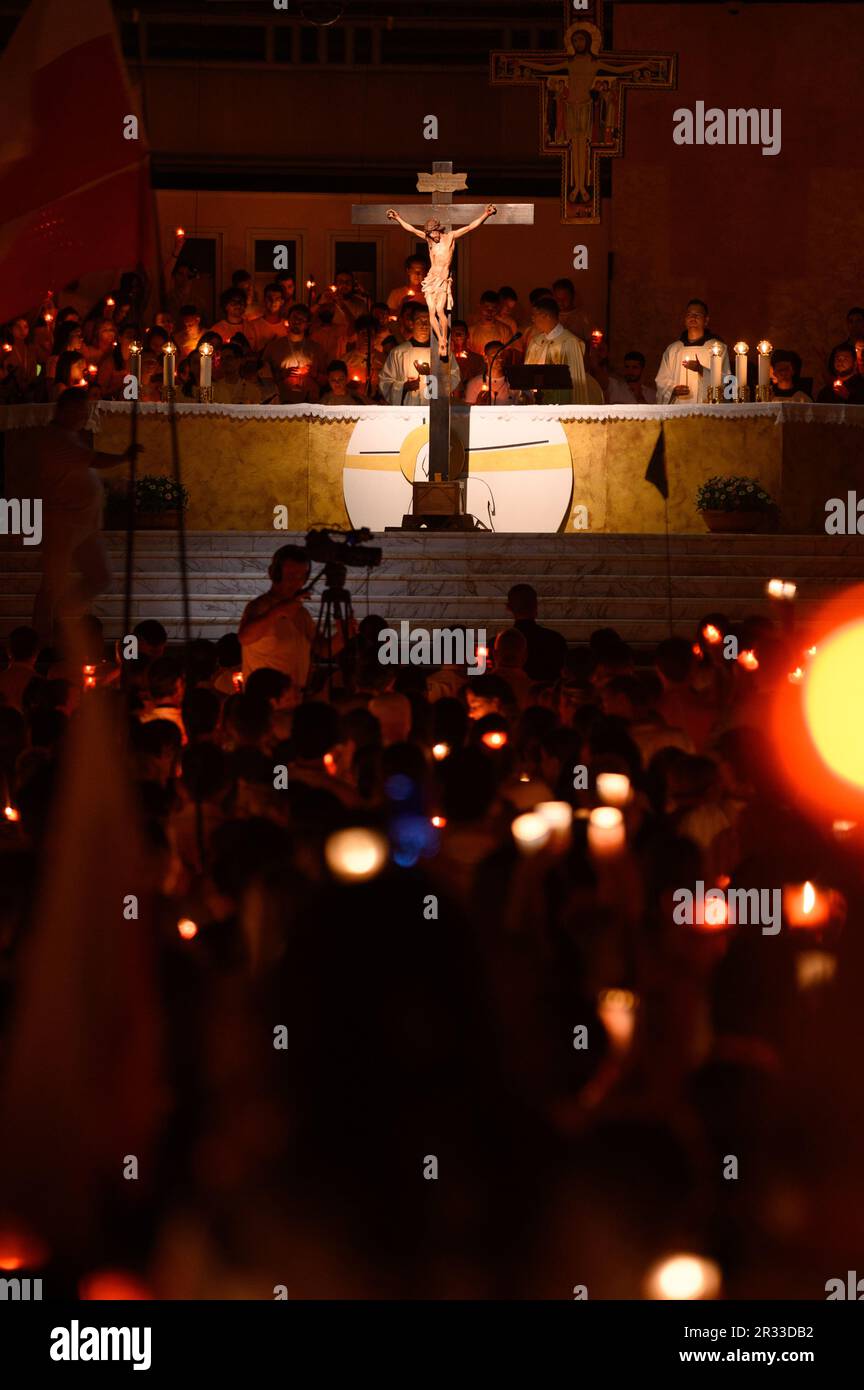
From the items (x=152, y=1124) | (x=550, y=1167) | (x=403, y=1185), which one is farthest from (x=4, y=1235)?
(x=550, y=1167)

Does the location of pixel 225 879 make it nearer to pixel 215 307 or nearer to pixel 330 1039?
pixel 330 1039

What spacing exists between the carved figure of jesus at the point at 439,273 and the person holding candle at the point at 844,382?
305cm

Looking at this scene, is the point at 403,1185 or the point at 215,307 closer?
the point at 403,1185

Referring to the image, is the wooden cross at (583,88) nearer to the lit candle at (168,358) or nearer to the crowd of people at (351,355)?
the crowd of people at (351,355)

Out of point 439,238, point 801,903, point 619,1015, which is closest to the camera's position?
point 619,1015

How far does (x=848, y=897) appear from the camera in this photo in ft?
21.3

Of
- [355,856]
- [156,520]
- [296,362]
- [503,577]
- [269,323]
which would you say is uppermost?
[269,323]

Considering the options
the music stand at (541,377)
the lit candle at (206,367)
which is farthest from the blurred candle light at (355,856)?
the lit candle at (206,367)

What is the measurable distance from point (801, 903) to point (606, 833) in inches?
28.5

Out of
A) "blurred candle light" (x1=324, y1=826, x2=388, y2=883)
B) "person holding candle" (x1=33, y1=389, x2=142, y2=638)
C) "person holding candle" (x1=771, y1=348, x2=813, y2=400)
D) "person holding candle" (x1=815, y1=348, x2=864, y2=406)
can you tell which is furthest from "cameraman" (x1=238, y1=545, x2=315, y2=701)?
"person holding candle" (x1=771, y1=348, x2=813, y2=400)

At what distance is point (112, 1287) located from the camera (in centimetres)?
477

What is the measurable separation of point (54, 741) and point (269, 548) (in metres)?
7.46

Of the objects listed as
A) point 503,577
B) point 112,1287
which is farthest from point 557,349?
point 112,1287

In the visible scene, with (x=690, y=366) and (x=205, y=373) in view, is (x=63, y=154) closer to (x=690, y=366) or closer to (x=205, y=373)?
(x=205, y=373)
